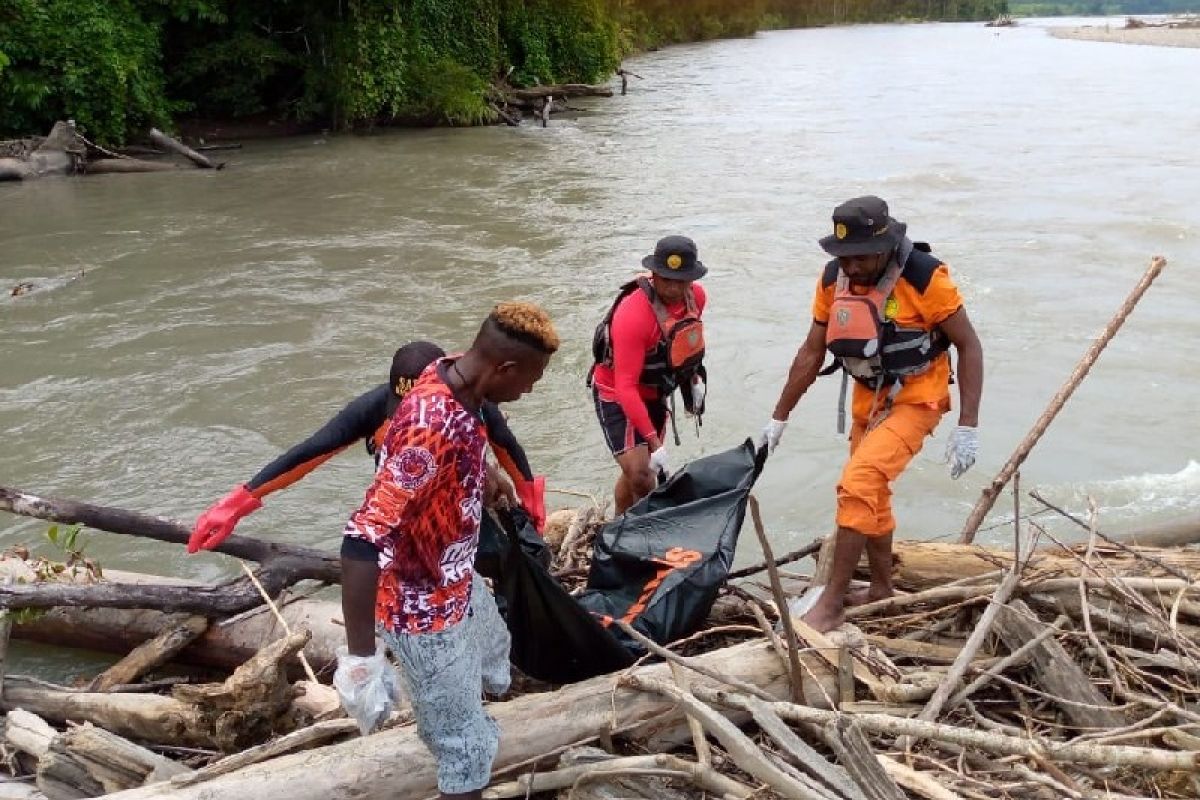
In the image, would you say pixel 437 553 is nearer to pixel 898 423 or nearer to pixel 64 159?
pixel 898 423

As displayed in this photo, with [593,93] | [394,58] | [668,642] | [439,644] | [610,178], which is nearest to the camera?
[439,644]

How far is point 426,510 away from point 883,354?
2.38 meters

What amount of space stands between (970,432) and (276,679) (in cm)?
310

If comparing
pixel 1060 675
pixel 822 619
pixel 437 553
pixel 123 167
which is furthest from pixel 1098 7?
pixel 437 553

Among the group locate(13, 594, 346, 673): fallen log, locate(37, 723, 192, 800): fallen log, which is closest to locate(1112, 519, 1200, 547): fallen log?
locate(13, 594, 346, 673): fallen log

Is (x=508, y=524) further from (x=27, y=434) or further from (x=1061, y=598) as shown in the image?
(x=27, y=434)

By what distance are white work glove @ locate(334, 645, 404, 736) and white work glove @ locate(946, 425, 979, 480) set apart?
9.56 ft

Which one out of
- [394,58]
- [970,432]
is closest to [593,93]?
[394,58]

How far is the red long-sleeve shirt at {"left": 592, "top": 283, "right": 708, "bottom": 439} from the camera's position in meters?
5.27

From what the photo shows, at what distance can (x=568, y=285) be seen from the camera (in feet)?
44.8

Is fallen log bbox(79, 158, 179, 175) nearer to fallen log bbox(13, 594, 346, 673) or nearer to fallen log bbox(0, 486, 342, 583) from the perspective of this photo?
fallen log bbox(13, 594, 346, 673)

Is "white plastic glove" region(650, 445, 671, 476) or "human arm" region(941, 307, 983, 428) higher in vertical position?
"human arm" region(941, 307, 983, 428)

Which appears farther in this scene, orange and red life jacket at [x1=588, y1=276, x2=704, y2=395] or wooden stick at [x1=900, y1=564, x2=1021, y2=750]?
orange and red life jacket at [x1=588, y1=276, x2=704, y2=395]

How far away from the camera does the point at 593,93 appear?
33125 mm
